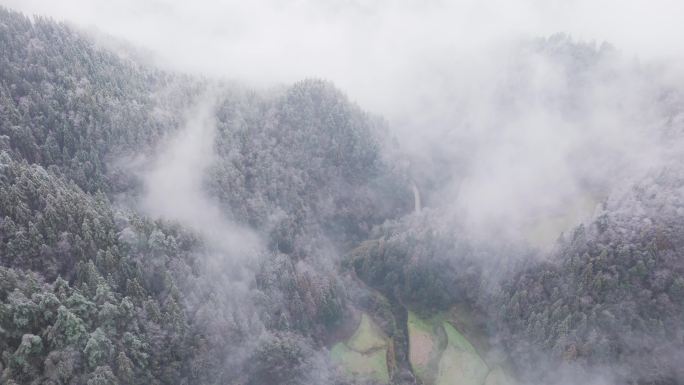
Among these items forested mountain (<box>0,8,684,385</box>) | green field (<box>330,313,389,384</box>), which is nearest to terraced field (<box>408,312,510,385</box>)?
forested mountain (<box>0,8,684,385</box>)

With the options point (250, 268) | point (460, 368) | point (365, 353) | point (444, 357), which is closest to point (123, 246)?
point (250, 268)

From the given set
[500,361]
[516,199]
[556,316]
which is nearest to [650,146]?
[516,199]

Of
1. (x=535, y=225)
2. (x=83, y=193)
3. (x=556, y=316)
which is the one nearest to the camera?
(x=83, y=193)

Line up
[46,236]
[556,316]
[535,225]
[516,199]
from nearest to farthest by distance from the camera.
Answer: [46,236]
[556,316]
[535,225]
[516,199]

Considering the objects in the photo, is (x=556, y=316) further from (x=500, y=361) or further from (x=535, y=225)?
(x=535, y=225)

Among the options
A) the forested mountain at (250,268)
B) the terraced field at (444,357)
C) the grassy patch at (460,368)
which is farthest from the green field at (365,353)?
the grassy patch at (460,368)

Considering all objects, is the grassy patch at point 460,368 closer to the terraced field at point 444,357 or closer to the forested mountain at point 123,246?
the terraced field at point 444,357

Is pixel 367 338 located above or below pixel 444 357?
above

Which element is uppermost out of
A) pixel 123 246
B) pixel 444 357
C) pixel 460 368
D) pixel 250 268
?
pixel 250 268

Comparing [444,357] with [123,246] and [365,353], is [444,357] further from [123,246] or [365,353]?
[123,246]
